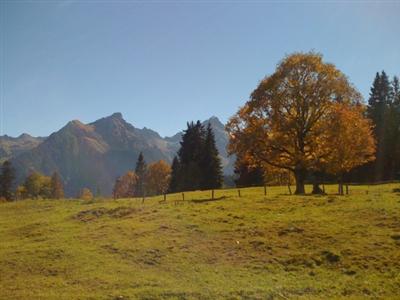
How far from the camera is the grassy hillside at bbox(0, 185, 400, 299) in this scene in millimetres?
19359

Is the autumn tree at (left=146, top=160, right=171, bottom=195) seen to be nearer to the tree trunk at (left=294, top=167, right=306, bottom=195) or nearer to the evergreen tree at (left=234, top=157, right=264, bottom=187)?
the evergreen tree at (left=234, top=157, right=264, bottom=187)

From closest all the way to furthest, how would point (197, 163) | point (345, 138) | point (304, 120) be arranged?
point (345, 138) < point (304, 120) < point (197, 163)

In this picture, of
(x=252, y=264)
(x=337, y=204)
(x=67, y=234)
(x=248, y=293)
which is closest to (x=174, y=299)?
(x=248, y=293)

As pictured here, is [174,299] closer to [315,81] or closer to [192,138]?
[315,81]

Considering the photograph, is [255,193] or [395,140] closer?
[255,193]

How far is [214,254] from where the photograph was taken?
24.3 m

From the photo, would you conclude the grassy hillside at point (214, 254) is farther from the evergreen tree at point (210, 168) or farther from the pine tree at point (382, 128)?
the evergreen tree at point (210, 168)

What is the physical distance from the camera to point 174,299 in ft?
59.6

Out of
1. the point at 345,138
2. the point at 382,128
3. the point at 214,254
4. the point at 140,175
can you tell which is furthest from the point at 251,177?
the point at 214,254

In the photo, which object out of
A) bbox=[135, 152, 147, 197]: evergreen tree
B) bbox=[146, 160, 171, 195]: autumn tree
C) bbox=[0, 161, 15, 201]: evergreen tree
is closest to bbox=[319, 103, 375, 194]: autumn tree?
bbox=[135, 152, 147, 197]: evergreen tree

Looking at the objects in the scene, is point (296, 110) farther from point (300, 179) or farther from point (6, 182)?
point (6, 182)

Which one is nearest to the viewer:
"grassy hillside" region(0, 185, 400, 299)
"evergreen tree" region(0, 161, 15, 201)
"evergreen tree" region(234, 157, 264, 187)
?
"grassy hillside" region(0, 185, 400, 299)

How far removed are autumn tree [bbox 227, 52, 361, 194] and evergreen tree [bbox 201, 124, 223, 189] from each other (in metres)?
40.3

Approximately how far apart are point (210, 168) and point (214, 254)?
68465 millimetres
